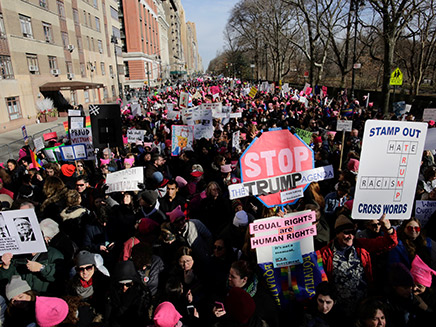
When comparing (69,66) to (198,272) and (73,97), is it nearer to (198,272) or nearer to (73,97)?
(73,97)

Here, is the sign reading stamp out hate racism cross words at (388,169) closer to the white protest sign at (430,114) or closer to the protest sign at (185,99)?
the white protest sign at (430,114)

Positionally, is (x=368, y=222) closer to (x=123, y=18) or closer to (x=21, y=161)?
(x=21, y=161)

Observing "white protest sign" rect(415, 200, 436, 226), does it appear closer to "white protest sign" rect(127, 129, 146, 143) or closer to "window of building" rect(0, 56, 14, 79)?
"white protest sign" rect(127, 129, 146, 143)

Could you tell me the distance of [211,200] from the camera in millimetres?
4949

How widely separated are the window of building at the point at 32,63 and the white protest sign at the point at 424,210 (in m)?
30.5

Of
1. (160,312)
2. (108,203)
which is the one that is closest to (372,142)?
(160,312)

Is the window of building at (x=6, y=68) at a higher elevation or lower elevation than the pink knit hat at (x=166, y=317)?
higher

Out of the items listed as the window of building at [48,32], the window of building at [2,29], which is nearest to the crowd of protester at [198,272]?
the window of building at [2,29]

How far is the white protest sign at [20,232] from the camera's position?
3.41 meters

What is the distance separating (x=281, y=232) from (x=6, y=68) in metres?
27.2

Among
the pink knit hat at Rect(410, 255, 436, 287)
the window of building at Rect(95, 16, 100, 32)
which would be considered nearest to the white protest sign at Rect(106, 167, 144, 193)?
the pink knit hat at Rect(410, 255, 436, 287)

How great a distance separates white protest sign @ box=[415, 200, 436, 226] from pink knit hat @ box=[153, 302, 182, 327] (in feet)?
11.6

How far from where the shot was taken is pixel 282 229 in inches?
128

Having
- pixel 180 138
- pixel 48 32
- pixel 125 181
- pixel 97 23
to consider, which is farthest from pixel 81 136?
pixel 97 23
